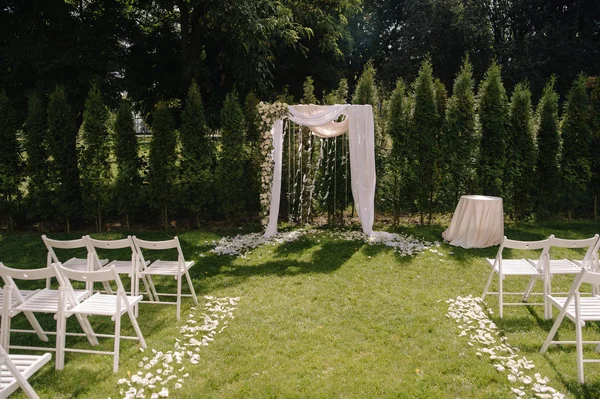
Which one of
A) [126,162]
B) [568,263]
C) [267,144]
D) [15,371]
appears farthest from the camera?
[126,162]

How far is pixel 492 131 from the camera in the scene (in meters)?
10.0

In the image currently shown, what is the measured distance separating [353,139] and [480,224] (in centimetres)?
279

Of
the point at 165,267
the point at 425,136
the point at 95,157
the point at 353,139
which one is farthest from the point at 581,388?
the point at 95,157

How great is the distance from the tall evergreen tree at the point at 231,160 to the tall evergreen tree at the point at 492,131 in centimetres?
518

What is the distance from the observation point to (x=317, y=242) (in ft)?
28.8

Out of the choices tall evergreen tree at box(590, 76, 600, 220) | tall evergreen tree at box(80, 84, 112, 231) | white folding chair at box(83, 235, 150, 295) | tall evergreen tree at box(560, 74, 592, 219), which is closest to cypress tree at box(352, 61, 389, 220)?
tall evergreen tree at box(560, 74, 592, 219)

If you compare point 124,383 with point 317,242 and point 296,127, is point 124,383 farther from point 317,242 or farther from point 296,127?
point 296,127

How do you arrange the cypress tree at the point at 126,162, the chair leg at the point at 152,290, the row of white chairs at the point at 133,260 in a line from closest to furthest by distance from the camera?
the row of white chairs at the point at 133,260
the chair leg at the point at 152,290
the cypress tree at the point at 126,162

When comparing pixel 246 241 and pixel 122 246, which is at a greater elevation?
pixel 122 246

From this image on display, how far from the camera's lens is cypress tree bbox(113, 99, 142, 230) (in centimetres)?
974

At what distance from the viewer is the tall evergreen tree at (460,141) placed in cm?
992

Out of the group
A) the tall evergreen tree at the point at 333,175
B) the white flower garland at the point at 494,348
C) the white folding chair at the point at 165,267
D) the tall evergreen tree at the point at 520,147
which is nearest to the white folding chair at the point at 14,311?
the white folding chair at the point at 165,267

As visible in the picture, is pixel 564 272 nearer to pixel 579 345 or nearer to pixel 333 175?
pixel 579 345

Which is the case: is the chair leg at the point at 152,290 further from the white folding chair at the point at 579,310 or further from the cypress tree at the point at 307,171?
the cypress tree at the point at 307,171
